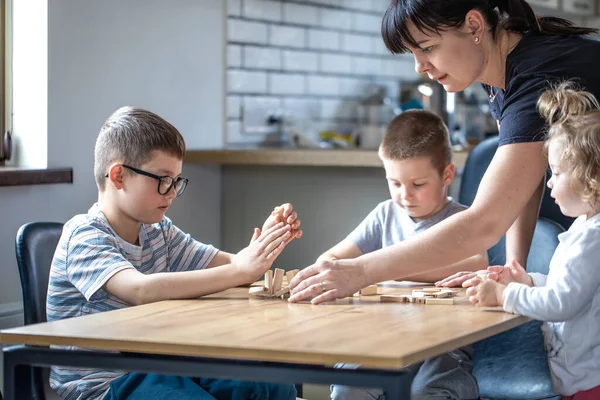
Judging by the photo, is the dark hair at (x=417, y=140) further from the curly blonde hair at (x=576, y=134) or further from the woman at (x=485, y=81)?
the curly blonde hair at (x=576, y=134)

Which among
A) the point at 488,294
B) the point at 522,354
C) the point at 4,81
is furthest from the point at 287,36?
the point at 488,294

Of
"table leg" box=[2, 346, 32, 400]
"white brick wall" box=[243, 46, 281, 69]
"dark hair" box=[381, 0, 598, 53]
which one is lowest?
"table leg" box=[2, 346, 32, 400]

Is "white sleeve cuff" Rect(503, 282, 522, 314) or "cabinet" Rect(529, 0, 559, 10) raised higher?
"cabinet" Rect(529, 0, 559, 10)

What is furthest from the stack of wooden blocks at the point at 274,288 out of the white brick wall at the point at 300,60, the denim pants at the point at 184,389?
the white brick wall at the point at 300,60

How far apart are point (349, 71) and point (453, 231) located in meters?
3.66

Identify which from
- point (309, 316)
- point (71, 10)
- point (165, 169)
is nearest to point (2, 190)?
point (71, 10)

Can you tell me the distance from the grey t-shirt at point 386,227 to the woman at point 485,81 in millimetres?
497

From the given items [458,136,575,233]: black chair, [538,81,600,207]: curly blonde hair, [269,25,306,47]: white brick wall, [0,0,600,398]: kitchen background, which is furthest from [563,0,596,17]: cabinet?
[538,81,600,207]: curly blonde hair

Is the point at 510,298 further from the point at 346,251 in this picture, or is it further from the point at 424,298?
the point at 346,251

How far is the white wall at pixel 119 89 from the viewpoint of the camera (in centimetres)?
340

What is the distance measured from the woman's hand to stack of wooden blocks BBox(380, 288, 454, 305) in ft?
0.27

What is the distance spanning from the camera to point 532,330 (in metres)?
2.73

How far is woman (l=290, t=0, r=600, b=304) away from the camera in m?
2.03

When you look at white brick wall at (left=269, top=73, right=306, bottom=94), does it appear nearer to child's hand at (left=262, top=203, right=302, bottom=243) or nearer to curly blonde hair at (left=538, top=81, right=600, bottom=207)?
child's hand at (left=262, top=203, right=302, bottom=243)
